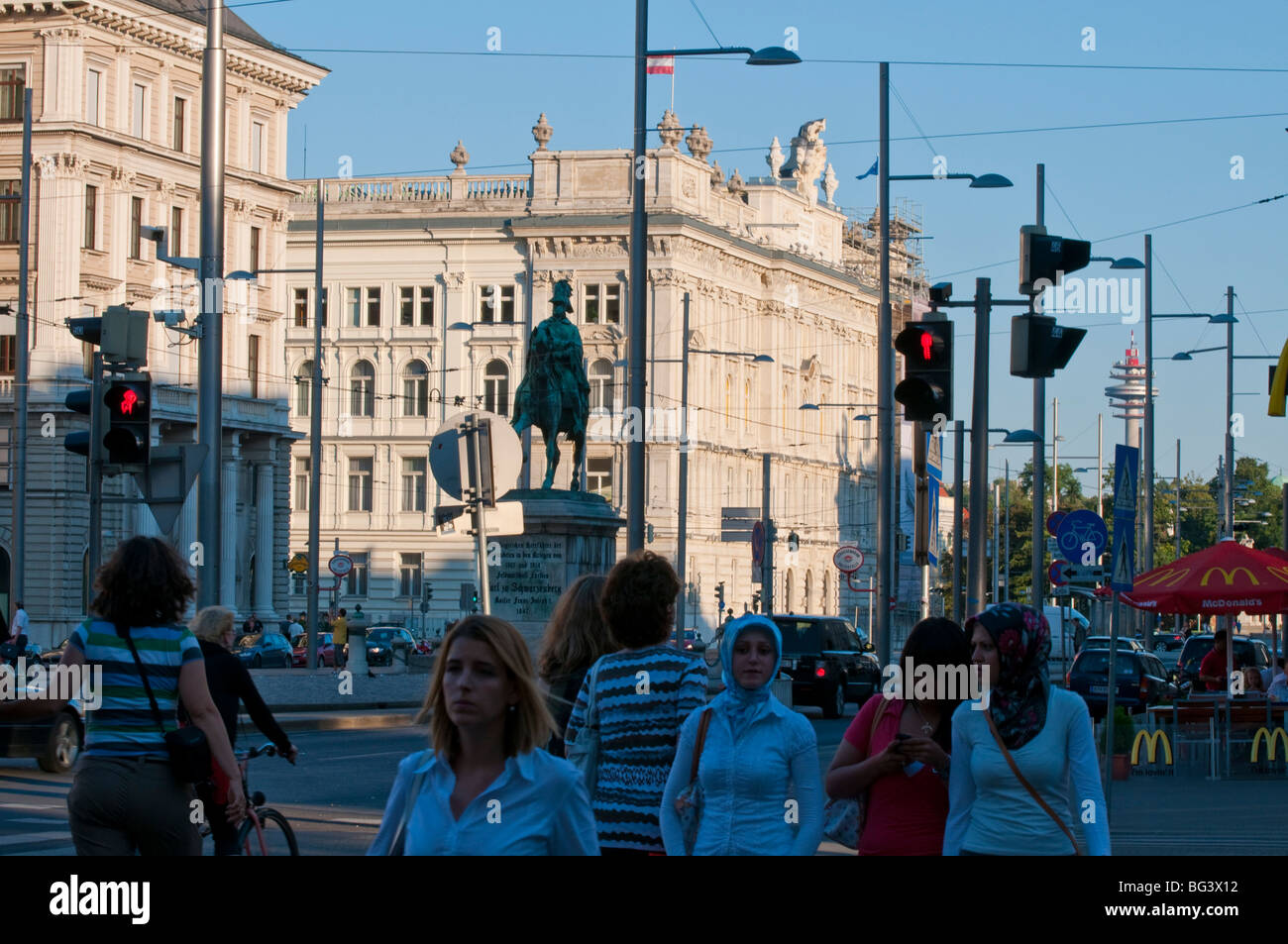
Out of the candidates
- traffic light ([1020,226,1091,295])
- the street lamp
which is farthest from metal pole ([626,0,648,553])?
traffic light ([1020,226,1091,295])

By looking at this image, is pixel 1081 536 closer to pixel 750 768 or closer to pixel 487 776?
pixel 750 768

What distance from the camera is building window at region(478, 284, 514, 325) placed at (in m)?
95.3

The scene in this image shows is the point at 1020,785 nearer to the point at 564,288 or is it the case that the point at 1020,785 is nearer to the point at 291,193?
the point at 564,288

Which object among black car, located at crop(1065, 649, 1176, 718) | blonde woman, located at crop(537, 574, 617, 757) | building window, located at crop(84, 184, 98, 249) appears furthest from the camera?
building window, located at crop(84, 184, 98, 249)

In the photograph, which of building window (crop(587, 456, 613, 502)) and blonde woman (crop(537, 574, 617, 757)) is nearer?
blonde woman (crop(537, 574, 617, 757))

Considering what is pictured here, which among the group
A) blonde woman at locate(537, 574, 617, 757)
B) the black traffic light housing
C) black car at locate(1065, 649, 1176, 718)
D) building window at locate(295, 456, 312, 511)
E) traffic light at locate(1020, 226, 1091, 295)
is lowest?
black car at locate(1065, 649, 1176, 718)

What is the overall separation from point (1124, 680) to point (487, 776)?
3701 cm

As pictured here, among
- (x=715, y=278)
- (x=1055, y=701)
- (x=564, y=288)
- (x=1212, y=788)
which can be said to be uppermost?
(x=715, y=278)

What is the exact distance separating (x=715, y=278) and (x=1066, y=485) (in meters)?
79.9

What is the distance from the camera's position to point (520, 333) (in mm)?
95562

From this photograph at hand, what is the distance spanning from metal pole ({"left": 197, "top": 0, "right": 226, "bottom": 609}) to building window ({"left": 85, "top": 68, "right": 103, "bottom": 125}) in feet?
164

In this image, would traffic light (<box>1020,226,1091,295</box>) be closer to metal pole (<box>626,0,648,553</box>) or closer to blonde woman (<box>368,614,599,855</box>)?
metal pole (<box>626,0,648,553</box>)

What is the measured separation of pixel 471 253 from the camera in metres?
94.9
